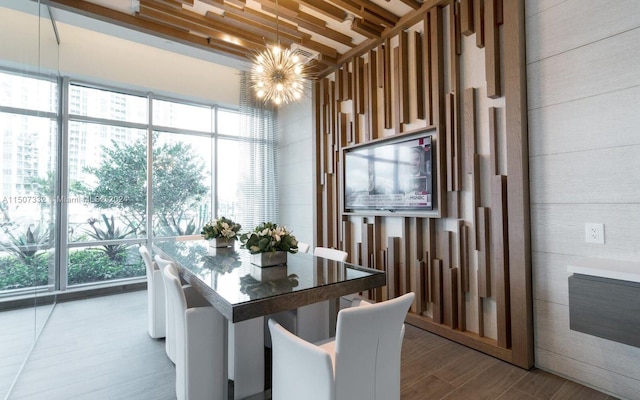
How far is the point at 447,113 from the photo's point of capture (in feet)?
9.32

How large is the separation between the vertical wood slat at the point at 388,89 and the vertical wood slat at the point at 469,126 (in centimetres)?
91

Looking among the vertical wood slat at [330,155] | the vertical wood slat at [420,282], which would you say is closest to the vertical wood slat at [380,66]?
the vertical wood slat at [330,155]

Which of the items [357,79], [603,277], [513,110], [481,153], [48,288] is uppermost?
[357,79]

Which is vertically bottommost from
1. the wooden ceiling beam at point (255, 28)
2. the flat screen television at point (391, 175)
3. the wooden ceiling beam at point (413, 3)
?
the flat screen television at point (391, 175)

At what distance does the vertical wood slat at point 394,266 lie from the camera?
333 centimetres

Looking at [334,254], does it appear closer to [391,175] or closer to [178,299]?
[391,175]

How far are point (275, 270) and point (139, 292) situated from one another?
3552 millimetres

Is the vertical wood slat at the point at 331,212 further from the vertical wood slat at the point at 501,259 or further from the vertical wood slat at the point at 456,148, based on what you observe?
the vertical wood slat at the point at 501,259

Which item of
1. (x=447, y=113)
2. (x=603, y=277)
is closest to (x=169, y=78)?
(x=447, y=113)

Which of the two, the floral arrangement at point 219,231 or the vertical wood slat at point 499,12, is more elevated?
the vertical wood slat at point 499,12

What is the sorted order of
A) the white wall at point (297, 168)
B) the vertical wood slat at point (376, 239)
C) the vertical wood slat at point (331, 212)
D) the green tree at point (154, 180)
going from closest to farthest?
the vertical wood slat at point (376, 239) → the vertical wood slat at point (331, 212) → the green tree at point (154, 180) → the white wall at point (297, 168)

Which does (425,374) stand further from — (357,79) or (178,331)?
(357,79)

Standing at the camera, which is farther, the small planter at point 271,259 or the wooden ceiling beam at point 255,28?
the wooden ceiling beam at point 255,28

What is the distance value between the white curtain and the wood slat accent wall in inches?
82.9
